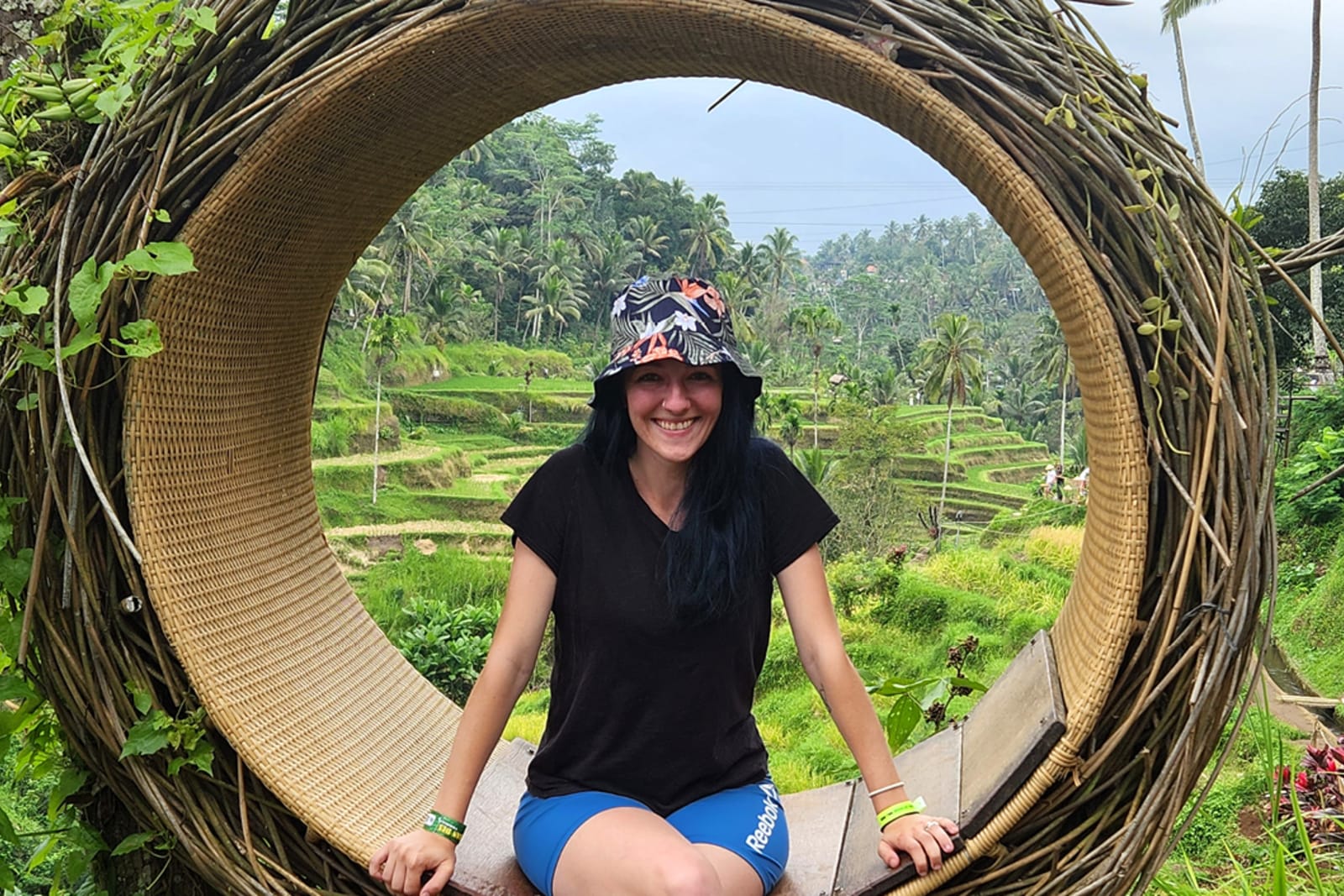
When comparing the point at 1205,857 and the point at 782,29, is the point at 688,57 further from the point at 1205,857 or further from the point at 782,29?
the point at 1205,857

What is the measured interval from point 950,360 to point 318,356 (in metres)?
34.4

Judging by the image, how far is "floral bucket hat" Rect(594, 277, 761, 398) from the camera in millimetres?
1862

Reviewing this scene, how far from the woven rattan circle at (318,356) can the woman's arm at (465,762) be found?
128 mm

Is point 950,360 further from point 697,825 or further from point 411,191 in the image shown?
point 697,825

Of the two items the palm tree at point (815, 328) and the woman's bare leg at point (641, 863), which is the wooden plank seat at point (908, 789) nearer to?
the woman's bare leg at point (641, 863)

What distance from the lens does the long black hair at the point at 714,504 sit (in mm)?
1940

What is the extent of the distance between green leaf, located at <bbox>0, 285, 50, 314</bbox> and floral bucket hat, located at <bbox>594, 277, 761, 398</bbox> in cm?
87

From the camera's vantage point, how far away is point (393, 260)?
→ 35.6 m

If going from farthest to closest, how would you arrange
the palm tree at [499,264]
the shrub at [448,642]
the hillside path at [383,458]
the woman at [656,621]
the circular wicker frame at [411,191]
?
the palm tree at [499,264]
the hillside path at [383,458]
the shrub at [448,642]
the woman at [656,621]
the circular wicker frame at [411,191]

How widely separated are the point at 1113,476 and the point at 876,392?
3743 cm

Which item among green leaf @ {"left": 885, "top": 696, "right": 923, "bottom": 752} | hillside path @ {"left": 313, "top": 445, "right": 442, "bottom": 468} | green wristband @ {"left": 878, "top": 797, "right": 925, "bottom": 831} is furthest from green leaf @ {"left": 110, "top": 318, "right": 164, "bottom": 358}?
hillside path @ {"left": 313, "top": 445, "right": 442, "bottom": 468}

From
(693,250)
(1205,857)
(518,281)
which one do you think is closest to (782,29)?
(1205,857)

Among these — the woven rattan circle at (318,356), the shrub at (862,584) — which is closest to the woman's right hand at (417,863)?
the woven rattan circle at (318,356)

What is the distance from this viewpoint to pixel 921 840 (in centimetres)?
179
